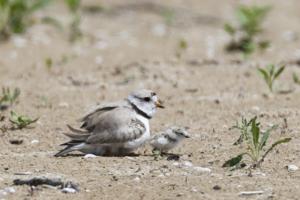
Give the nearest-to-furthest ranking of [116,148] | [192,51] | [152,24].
→ 1. [116,148]
2. [192,51]
3. [152,24]

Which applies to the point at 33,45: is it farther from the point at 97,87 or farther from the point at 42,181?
the point at 42,181

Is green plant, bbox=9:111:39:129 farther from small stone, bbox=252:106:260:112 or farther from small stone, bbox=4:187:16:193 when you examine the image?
small stone, bbox=252:106:260:112

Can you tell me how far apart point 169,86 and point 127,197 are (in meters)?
4.44

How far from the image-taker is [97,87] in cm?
1052

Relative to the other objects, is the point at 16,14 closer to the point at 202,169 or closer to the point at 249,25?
the point at 249,25

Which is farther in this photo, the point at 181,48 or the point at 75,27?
the point at 75,27

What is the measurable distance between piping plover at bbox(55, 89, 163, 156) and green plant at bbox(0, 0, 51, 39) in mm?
5250

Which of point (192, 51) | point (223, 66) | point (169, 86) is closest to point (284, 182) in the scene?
point (169, 86)

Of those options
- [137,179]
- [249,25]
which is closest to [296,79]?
[249,25]

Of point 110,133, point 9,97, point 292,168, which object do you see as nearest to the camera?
point 292,168

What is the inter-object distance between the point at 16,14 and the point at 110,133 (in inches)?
232

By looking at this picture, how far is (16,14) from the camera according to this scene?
508 inches

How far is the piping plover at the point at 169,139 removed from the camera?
24.2ft

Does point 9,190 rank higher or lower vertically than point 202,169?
lower
